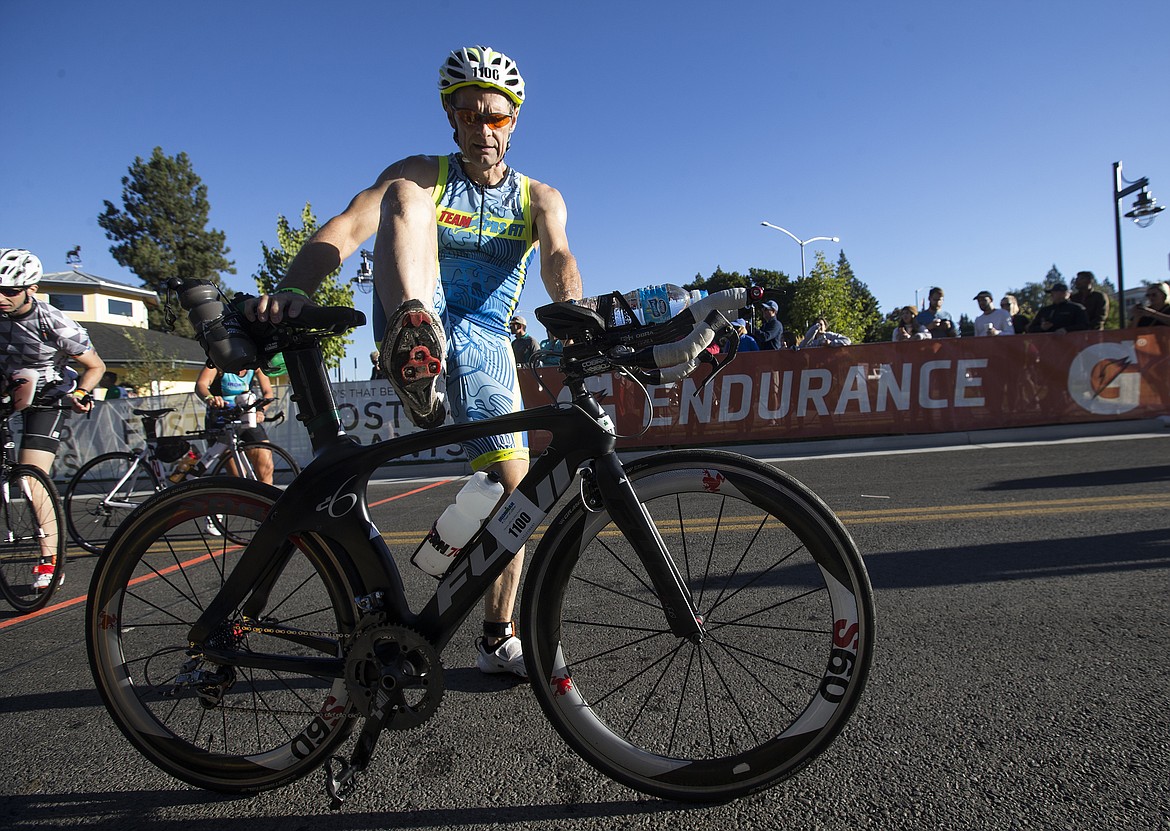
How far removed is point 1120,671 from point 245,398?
6693mm

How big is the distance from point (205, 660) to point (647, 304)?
5.31 ft

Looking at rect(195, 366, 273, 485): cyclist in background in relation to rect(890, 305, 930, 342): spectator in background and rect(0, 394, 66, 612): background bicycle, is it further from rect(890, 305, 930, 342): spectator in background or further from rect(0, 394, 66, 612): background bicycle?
rect(890, 305, 930, 342): spectator in background

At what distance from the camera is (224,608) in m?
1.90

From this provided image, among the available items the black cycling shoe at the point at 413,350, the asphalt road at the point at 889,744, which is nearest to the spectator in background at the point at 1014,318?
the asphalt road at the point at 889,744

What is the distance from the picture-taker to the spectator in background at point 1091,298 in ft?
36.4

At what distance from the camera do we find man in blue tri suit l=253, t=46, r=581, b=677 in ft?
6.89

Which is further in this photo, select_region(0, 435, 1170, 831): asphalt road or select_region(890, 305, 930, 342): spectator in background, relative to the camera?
select_region(890, 305, 930, 342): spectator in background

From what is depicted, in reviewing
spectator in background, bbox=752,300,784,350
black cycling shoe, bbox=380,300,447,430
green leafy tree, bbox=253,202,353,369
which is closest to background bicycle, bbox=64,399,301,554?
black cycling shoe, bbox=380,300,447,430

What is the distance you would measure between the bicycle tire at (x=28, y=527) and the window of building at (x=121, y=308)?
5658 centimetres

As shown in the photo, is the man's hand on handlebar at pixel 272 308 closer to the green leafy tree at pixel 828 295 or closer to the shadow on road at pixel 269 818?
the shadow on road at pixel 269 818

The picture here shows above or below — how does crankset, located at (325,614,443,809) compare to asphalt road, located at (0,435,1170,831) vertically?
above

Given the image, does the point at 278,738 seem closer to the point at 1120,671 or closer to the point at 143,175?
the point at 1120,671

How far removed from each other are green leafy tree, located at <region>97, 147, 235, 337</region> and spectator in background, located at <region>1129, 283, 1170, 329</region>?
54019 millimetres

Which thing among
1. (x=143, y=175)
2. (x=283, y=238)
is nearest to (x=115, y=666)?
(x=283, y=238)
